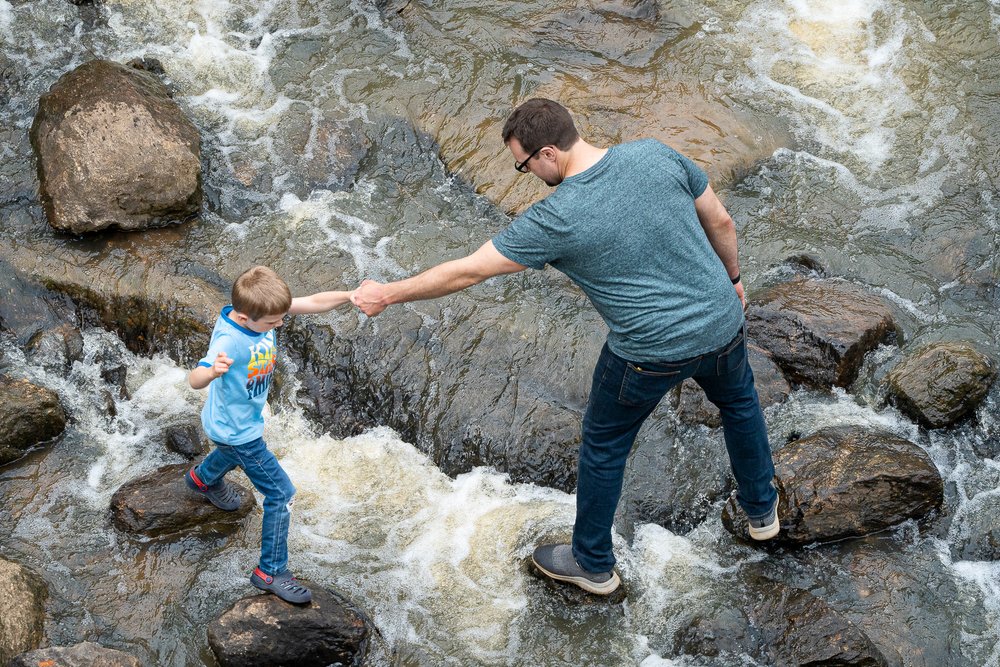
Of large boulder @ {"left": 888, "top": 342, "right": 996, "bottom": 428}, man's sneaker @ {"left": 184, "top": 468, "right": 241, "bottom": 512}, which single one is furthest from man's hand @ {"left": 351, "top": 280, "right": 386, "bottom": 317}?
large boulder @ {"left": 888, "top": 342, "right": 996, "bottom": 428}

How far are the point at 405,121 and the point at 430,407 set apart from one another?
8.78ft

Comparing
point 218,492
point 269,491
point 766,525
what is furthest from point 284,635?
point 766,525

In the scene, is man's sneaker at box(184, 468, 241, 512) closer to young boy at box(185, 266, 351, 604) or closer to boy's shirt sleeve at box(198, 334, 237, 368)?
young boy at box(185, 266, 351, 604)

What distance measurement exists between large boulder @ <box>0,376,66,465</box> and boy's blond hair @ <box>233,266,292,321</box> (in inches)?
83.6

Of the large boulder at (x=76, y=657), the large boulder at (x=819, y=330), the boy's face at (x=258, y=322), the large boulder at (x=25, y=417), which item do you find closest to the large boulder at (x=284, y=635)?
the large boulder at (x=76, y=657)

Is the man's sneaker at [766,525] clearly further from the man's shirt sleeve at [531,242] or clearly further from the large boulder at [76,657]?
the large boulder at [76,657]

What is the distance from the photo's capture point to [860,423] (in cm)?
620

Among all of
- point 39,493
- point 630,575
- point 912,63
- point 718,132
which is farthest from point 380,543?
point 912,63

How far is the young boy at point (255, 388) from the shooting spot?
4.59 meters

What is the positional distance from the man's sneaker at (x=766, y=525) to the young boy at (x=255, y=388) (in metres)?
2.31

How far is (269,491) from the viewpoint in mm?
5027

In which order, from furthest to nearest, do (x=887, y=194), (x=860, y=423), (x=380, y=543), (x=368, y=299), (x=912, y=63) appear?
(x=912, y=63)
(x=887, y=194)
(x=860, y=423)
(x=380, y=543)
(x=368, y=299)

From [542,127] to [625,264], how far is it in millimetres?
645

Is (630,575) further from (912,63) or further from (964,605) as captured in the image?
(912,63)
